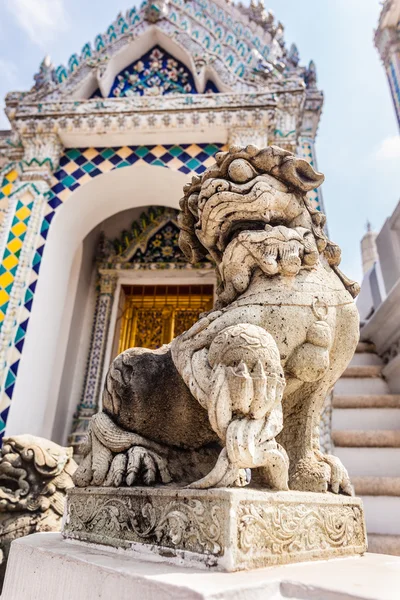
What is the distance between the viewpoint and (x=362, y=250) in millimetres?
12844

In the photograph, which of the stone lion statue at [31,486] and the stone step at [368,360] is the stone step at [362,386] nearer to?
the stone step at [368,360]

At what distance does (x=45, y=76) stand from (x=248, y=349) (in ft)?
17.3

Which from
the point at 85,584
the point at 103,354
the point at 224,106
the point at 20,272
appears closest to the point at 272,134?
the point at 224,106

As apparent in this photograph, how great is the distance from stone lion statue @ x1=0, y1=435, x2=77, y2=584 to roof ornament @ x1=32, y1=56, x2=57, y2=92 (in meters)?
4.25

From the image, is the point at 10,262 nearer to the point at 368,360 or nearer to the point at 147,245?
the point at 147,245

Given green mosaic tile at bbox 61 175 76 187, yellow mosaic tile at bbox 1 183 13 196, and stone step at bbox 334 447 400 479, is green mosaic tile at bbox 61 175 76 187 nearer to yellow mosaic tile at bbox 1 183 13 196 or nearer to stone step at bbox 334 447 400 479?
yellow mosaic tile at bbox 1 183 13 196

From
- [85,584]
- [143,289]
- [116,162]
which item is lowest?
[85,584]

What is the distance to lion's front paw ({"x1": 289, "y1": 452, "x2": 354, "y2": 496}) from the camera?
52.3 inches

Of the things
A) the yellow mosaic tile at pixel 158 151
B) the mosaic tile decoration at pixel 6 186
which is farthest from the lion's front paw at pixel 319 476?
the mosaic tile decoration at pixel 6 186

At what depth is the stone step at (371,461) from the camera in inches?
115

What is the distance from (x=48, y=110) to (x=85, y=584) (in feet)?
15.9

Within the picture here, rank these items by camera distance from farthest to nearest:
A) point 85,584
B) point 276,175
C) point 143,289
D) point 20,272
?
point 143,289, point 20,272, point 276,175, point 85,584

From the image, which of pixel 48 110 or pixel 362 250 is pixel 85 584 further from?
pixel 362 250

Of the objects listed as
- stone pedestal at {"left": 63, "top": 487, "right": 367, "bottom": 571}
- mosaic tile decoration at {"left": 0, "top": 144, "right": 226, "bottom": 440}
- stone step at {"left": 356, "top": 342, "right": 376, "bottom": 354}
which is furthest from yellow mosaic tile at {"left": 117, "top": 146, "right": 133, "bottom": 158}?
stone pedestal at {"left": 63, "top": 487, "right": 367, "bottom": 571}
